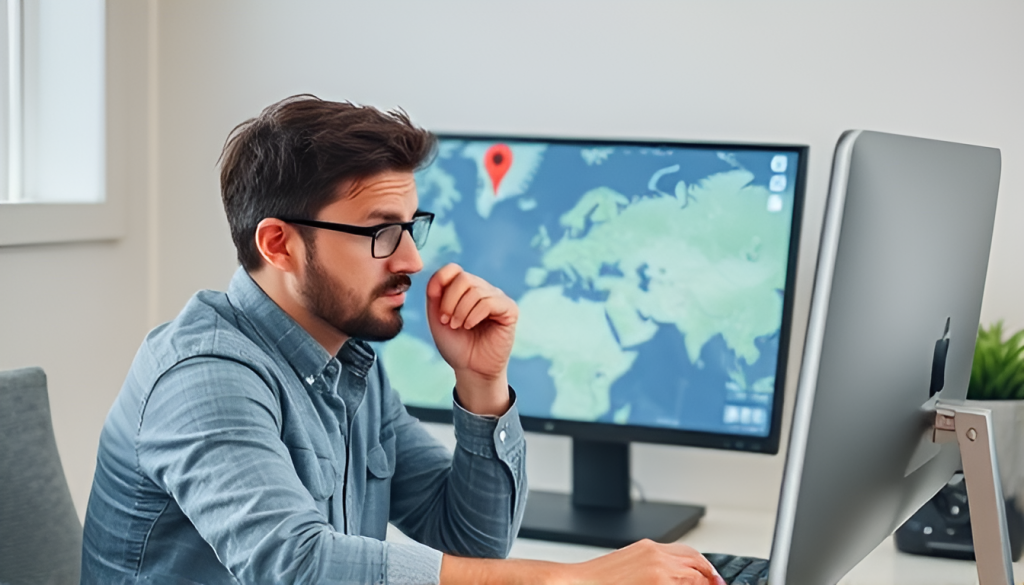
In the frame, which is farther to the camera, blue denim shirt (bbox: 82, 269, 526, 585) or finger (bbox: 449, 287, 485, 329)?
finger (bbox: 449, 287, 485, 329)

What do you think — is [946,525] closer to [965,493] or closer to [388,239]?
[965,493]

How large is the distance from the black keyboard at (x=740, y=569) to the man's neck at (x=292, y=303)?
1.69ft

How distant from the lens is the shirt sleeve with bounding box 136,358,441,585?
3.21 feet

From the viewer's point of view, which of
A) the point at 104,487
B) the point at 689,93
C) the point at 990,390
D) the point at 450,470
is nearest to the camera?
the point at 104,487

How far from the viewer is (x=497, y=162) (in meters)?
1.77

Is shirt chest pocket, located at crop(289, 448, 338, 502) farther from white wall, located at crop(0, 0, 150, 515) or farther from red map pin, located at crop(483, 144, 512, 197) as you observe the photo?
white wall, located at crop(0, 0, 150, 515)

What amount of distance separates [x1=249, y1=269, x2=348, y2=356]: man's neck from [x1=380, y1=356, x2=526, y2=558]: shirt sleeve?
19 cm

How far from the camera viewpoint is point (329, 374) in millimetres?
1259

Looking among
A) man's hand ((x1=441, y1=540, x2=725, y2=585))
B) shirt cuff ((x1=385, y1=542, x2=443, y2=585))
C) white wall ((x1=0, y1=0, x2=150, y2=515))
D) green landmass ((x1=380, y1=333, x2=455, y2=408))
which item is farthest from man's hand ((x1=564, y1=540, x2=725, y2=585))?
white wall ((x1=0, y1=0, x2=150, y2=515))

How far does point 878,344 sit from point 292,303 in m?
0.69

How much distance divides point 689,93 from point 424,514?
87 cm

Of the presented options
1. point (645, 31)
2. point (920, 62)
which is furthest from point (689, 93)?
point (920, 62)

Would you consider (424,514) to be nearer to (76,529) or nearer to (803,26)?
(76,529)

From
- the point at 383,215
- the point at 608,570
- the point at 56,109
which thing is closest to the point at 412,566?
the point at 608,570
